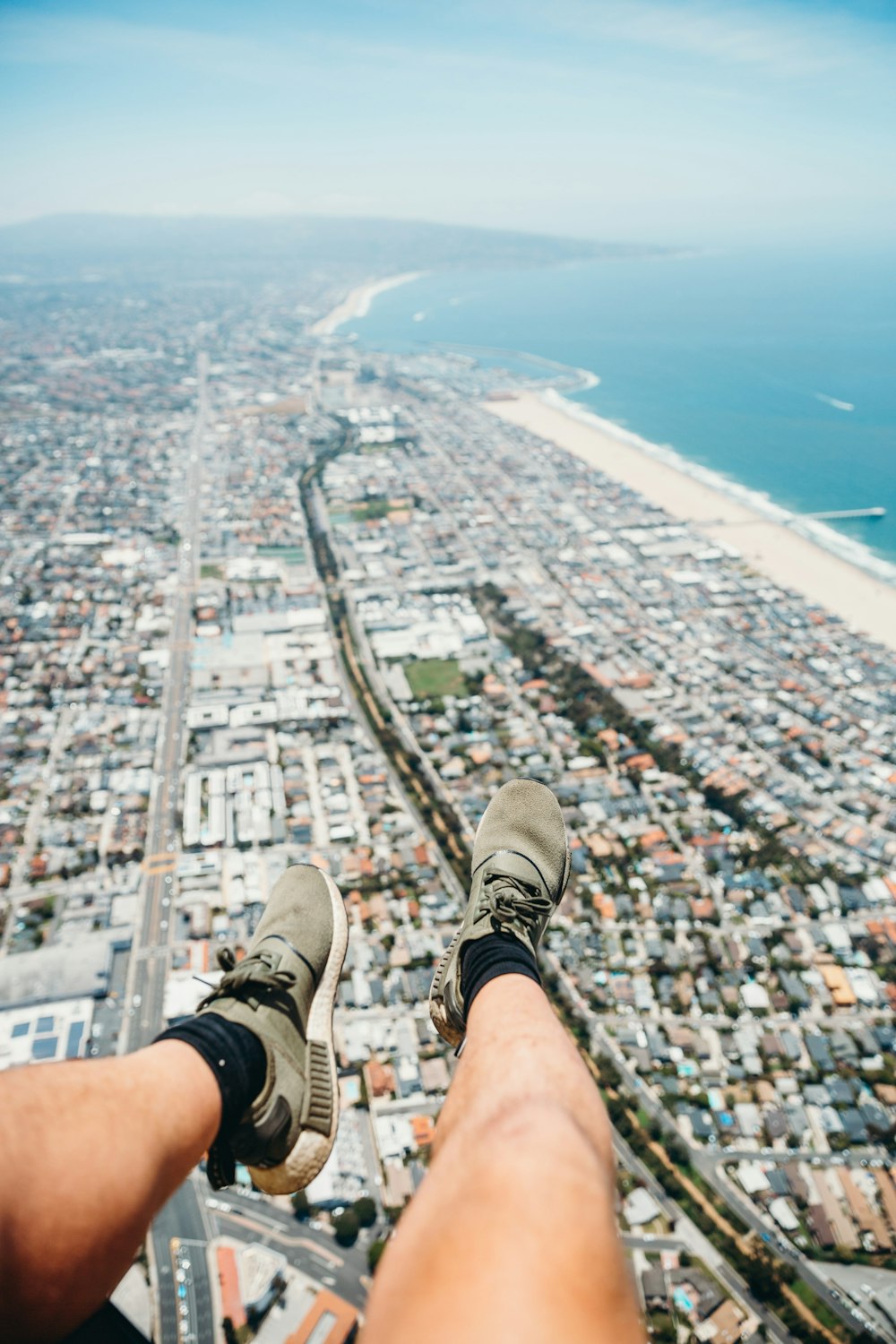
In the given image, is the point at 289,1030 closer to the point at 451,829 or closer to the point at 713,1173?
the point at 713,1173

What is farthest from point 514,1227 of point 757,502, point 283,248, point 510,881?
point 283,248

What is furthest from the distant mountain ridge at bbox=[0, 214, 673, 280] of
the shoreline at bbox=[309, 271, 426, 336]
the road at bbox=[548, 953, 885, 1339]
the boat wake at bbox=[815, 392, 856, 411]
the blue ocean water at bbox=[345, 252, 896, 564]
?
the road at bbox=[548, 953, 885, 1339]

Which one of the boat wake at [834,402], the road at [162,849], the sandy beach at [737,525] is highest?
the boat wake at [834,402]

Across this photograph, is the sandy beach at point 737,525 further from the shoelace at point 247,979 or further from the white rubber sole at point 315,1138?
the shoelace at point 247,979

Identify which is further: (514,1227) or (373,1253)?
(373,1253)

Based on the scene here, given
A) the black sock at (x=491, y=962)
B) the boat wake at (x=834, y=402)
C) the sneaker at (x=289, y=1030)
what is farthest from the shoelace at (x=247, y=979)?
the boat wake at (x=834, y=402)

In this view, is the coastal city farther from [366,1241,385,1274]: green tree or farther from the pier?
the pier

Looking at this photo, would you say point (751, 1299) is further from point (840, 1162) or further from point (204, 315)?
point (204, 315)
